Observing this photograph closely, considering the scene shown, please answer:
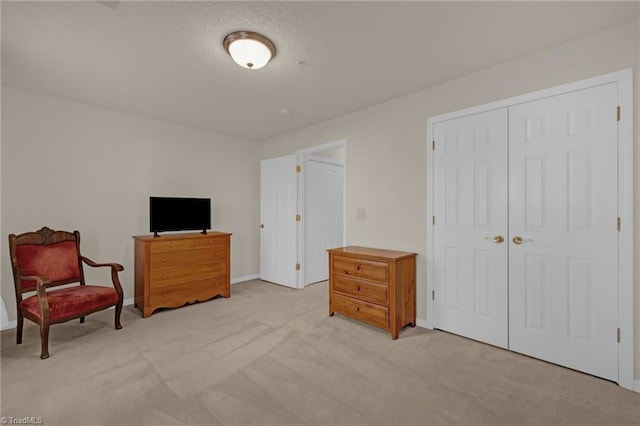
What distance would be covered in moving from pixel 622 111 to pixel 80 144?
5229 millimetres

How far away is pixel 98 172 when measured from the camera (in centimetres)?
357

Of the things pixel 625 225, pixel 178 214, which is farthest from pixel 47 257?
pixel 625 225

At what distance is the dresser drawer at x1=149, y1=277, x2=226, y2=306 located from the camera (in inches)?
135

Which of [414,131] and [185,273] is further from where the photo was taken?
[185,273]

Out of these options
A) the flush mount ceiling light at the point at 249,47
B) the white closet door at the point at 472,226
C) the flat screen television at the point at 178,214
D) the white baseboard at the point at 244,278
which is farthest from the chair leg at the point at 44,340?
the white closet door at the point at 472,226

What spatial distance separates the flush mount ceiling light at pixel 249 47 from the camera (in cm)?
207

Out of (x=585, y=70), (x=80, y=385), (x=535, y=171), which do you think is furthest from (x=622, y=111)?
(x=80, y=385)

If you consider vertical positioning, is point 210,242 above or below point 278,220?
below

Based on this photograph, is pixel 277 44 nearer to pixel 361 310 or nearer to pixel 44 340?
pixel 361 310

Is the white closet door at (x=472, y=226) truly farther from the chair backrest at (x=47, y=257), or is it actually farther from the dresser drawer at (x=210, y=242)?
the chair backrest at (x=47, y=257)

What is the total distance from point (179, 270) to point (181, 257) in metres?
0.17

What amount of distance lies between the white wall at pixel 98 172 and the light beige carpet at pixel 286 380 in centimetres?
112

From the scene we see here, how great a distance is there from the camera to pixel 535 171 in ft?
7.84

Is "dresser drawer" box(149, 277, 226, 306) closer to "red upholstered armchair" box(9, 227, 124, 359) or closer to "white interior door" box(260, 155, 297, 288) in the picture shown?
"red upholstered armchair" box(9, 227, 124, 359)
